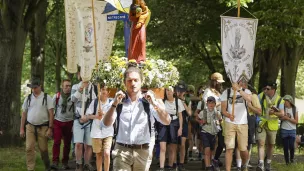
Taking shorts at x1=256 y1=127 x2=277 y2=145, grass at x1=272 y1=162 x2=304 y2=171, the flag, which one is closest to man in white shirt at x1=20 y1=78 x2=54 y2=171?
shorts at x1=256 y1=127 x2=277 y2=145

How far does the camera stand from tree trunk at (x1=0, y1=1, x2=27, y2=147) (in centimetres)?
2072

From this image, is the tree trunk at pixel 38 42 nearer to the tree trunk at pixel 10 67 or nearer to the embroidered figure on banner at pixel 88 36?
the tree trunk at pixel 10 67

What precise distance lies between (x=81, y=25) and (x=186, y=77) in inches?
1326

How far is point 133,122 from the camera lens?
8.57 metres

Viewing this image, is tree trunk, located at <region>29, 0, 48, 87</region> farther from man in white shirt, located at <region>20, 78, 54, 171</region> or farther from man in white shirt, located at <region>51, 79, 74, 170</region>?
man in white shirt, located at <region>20, 78, 54, 171</region>

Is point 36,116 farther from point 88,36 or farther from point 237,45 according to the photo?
point 237,45

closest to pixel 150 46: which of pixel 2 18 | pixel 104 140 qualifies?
→ pixel 2 18

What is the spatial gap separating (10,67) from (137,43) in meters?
11.2

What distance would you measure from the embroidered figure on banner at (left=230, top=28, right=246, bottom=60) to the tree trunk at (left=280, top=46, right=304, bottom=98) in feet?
56.2

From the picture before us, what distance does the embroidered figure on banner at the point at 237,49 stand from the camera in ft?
47.3

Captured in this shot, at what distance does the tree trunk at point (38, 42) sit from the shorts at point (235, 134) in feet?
45.1

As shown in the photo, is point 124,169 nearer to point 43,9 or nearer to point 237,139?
point 237,139

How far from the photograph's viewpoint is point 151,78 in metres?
9.58

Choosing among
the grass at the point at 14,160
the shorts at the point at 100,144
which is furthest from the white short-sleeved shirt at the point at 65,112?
the shorts at the point at 100,144
